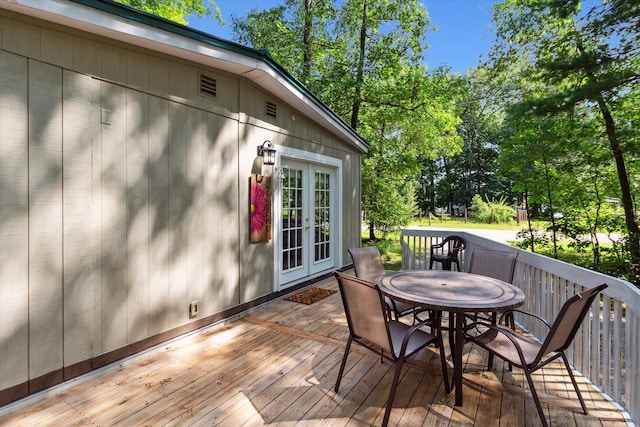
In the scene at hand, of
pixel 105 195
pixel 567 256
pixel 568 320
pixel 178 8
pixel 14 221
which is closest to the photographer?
pixel 568 320

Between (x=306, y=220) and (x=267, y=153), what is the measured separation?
1.52 meters

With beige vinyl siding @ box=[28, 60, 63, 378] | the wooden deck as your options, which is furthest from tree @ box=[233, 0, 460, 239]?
beige vinyl siding @ box=[28, 60, 63, 378]

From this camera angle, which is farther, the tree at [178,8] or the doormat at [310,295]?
the tree at [178,8]

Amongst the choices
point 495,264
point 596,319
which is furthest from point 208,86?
point 596,319

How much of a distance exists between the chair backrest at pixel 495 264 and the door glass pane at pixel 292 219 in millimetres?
2636

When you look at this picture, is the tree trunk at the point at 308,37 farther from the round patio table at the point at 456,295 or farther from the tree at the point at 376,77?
the round patio table at the point at 456,295

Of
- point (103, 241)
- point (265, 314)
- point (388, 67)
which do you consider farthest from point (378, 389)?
point (388, 67)

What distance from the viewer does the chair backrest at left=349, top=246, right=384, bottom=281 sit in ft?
11.7

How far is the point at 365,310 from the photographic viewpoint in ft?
7.20

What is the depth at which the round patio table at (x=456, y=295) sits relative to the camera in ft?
7.13

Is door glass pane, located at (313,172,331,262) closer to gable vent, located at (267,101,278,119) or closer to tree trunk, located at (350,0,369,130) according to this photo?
gable vent, located at (267,101,278,119)

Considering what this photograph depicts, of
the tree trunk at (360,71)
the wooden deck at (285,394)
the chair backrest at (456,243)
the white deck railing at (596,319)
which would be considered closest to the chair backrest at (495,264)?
the white deck railing at (596,319)

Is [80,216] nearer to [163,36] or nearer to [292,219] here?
[163,36]

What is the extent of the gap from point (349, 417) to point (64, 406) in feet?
6.37
